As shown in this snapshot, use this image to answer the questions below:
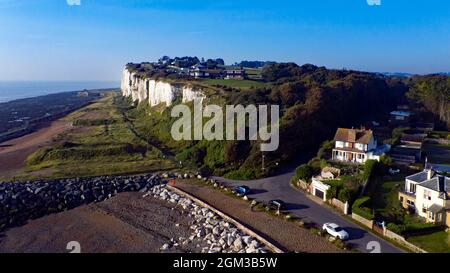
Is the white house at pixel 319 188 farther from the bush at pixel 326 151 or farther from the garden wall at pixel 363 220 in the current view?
the bush at pixel 326 151

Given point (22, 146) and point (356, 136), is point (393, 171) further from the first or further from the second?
point (22, 146)

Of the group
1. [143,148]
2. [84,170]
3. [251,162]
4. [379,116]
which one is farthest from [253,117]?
[379,116]

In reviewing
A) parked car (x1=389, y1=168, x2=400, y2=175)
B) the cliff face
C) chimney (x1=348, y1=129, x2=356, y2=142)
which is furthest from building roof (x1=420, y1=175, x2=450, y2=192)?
the cliff face

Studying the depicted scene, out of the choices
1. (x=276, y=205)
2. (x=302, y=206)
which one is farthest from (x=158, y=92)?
(x=302, y=206)

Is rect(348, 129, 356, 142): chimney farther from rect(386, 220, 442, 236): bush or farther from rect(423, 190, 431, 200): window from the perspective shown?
rect(386, 220, 442, 236): bush

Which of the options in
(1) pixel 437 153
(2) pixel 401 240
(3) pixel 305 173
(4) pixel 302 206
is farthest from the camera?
(1) pixel 437 153

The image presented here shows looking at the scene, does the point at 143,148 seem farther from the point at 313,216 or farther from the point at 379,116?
the point at 379,116

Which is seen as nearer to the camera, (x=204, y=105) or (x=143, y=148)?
(x=143, y=148)
